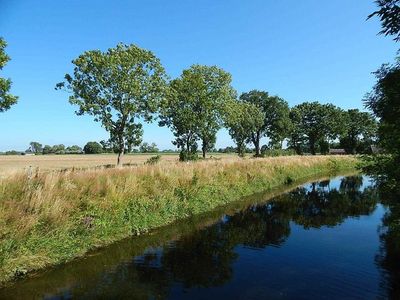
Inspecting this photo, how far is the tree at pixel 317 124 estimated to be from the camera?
111312 mm

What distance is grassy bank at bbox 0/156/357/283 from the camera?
36.2ft

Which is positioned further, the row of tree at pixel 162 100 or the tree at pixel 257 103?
the tree at pixel 257 103

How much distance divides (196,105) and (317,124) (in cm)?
6762

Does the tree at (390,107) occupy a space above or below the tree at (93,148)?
below

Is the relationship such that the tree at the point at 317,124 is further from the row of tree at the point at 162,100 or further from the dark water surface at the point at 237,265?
the dark water surface at the point at 237,265

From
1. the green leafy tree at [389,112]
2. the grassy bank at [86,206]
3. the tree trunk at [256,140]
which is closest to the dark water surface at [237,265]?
the grassy bank at [86,206]

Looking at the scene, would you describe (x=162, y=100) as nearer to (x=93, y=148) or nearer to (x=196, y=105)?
(x=196, y=105)

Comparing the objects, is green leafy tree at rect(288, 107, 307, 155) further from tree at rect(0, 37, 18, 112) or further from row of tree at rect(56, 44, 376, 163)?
tree at rect(0, 37, 18, 112)

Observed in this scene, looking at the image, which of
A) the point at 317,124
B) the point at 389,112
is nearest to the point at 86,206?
the point at 389,112

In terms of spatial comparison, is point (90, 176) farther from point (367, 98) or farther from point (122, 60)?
point (122, 60)

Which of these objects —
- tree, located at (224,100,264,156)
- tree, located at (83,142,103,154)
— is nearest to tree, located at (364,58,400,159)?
tree, located at (224,100,264,156)

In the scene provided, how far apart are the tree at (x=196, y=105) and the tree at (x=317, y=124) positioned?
2296 inches

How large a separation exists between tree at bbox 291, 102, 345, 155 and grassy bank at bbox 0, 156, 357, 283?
303 feet

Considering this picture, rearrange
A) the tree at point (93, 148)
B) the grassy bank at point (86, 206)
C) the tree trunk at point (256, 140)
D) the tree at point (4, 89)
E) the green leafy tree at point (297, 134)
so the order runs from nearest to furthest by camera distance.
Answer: the grassy bank at point (86, 206)
the tree at point (4, 89)
the tree trunk at point (256, 140)
the green leafy tree at point (297, 134)
the tree at point (93, 148)
